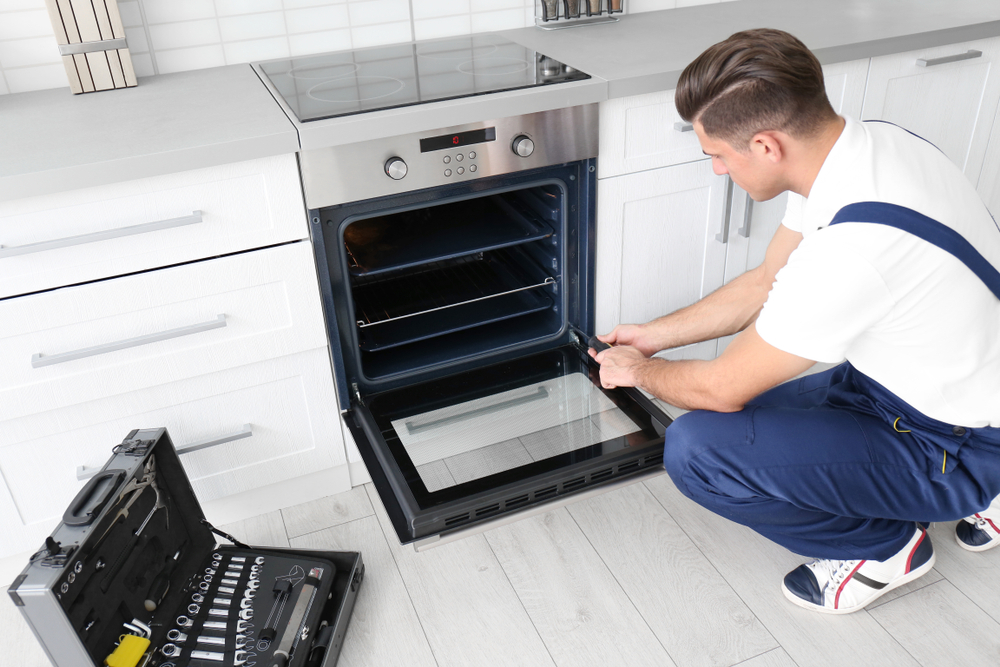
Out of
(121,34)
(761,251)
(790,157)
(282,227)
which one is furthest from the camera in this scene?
(761,251)

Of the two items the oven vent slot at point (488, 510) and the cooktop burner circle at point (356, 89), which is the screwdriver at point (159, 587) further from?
the cooktop burner circle at point (356, 89)

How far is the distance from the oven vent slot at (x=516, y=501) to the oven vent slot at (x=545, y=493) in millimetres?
18

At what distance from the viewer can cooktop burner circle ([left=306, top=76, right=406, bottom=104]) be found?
5.52ft

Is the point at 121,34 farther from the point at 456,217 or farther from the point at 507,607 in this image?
the point at 507,607

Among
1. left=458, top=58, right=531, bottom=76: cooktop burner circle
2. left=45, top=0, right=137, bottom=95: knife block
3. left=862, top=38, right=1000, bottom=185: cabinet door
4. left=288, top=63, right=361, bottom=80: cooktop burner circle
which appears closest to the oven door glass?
left=458, top=58, right=531, bottom=76: cooktop burner circle

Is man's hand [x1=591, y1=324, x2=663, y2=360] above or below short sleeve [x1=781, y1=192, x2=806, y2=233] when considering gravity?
below

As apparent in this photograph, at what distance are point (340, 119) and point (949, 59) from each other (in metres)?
1.65

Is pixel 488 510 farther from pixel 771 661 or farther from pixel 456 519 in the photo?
pixel 771 661

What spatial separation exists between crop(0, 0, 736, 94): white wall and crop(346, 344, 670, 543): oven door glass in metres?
1.00

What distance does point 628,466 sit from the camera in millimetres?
1471

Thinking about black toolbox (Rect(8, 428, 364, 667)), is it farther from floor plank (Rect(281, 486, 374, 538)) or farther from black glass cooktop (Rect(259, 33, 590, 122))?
black glass cooktop (Rect(259, 33, 590, 122))

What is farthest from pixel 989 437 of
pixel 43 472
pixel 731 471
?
pixel 43 472

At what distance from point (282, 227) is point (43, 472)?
2.41 ft

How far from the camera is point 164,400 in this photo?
1.67 metres
